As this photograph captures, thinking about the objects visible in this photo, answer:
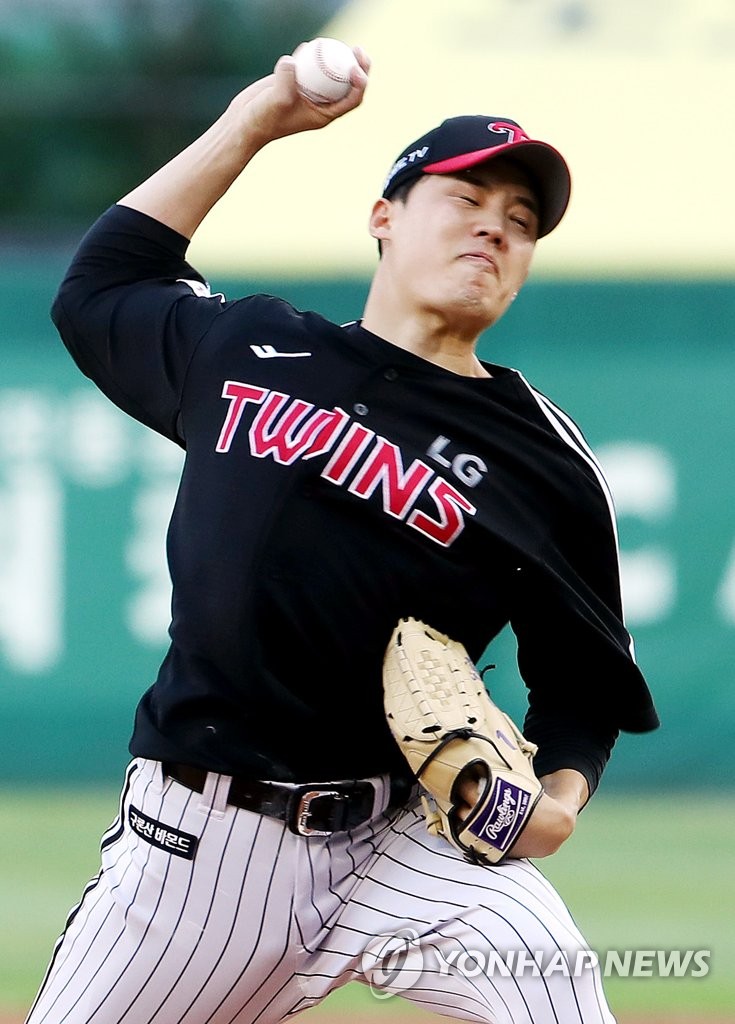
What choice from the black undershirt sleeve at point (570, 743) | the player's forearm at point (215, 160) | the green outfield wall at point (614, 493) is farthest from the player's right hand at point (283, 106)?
the green outfield wall at point (614, 493)

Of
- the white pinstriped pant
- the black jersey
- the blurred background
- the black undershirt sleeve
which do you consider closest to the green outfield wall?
the blurred background

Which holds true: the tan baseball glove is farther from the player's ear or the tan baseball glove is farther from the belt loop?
the player's ear

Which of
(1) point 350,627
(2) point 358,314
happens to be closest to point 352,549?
(1) point 350,627

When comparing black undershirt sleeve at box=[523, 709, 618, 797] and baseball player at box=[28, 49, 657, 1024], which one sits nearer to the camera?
baseball player at box=[28, 49, 657, 1024]

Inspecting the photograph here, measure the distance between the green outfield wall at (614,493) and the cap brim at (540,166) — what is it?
4.53 m

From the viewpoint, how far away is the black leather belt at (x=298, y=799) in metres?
2.61

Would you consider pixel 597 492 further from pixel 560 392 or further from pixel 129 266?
pixel 560 392

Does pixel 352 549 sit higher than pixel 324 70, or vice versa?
pixel 324 70

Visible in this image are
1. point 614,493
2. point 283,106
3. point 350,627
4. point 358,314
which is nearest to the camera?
point 350,627

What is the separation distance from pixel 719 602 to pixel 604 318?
1370mm

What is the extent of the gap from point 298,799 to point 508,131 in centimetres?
111

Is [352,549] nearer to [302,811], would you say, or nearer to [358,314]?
[302,811]

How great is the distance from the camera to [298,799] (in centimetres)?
261

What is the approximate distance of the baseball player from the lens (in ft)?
8.50
